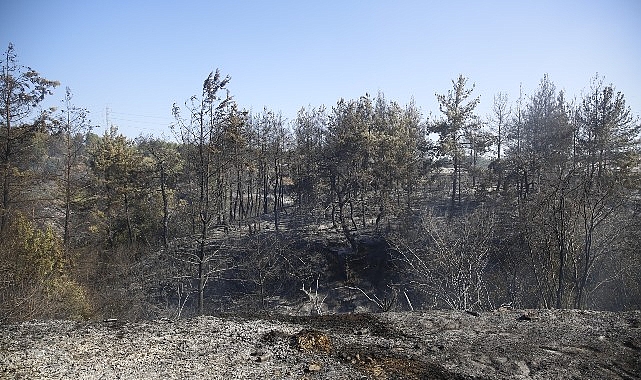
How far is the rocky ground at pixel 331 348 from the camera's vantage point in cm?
596

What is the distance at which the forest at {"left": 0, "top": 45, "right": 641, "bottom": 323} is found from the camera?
1638 centimetres

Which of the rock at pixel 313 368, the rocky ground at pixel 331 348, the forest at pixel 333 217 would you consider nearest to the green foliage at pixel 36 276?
the forest at pixel 333 217

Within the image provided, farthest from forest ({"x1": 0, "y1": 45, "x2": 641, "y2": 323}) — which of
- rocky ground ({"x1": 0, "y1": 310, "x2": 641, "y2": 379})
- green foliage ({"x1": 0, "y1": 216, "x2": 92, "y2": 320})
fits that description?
rocky ground ({"x1": 0, "y1": 310, "x2": 641, "y2": 379})

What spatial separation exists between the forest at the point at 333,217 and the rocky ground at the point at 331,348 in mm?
5137

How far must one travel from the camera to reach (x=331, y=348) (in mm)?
6730

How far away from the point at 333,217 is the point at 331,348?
21446 mm

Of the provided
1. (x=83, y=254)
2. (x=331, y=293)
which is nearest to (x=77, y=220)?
(x=83, y=254)

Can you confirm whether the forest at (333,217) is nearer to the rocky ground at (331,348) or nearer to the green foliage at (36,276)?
the green foliage at (36,276)

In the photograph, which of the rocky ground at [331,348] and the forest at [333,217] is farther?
the forest at [333,217]

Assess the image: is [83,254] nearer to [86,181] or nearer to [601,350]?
[86,181]

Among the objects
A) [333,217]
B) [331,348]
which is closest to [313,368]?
[331,348]

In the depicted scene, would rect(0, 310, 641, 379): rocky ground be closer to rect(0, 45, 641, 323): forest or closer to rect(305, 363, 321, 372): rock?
rect(305, 363, 321, 372): rock

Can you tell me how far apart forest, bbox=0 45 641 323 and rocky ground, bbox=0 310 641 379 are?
514cm

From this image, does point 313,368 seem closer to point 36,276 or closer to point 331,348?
point 331,348
